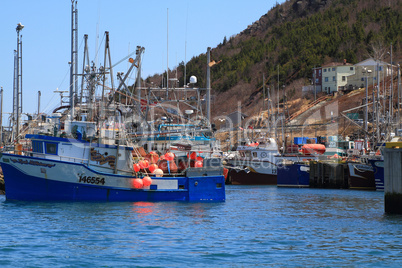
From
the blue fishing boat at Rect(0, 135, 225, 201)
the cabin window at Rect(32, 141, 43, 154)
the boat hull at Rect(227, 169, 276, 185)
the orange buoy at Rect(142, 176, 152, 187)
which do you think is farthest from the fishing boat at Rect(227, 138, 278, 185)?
the cabin window at Rect(32, 141, 43, 154)

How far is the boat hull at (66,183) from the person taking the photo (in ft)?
98.9

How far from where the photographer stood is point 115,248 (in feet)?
61.3

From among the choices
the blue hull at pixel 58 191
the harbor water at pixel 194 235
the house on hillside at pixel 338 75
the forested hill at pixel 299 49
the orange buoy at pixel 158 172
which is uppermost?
the forested hill at pixel 299 49

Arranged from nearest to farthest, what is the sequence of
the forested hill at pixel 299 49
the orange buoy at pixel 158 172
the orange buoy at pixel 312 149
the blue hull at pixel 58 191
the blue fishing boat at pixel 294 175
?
the blue hull at pixel 58 191 < the orange buoy at pixel 158 172 < the blue fishing boat at pixel 294 175 < the orange buoy at pixel 312 149 < the forested hill at pixel 299 49

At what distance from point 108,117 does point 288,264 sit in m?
20.4

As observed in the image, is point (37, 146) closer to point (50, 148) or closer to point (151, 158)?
point (50, 148)

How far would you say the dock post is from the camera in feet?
79.0

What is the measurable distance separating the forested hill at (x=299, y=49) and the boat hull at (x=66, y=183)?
67.1m

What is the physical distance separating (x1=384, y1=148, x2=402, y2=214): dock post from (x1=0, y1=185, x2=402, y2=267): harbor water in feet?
2.54

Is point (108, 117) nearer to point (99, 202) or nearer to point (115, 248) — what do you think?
point (99, 202)

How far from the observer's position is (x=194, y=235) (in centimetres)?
2141

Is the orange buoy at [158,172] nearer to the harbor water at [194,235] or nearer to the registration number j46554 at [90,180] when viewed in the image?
the harbor water at [194,235]

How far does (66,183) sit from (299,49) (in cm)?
9429

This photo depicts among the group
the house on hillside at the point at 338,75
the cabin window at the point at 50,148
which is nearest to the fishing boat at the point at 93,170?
the cabin window at the point at 50,148
